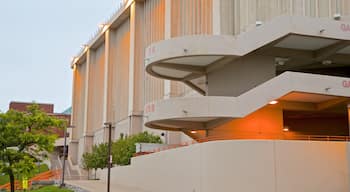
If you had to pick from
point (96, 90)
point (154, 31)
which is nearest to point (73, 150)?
point (96, 90)

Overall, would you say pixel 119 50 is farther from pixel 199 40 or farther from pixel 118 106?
pixel 199 40

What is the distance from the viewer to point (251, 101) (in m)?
27.3

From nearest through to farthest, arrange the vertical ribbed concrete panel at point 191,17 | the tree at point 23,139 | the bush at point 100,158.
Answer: the tree at point 23,139 → the vertical ribbed concrete panel at point 191,17 → the bush at point 100,158

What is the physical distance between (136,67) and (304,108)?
32.1 metres

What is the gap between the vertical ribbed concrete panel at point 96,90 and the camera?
76.6 meters

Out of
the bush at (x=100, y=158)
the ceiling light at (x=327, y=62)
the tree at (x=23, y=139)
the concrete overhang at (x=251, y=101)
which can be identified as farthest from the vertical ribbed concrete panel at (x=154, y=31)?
the ceiling light at (x=327, y=62)

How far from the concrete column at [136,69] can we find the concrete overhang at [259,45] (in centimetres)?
2499

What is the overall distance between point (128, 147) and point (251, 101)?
22673mm

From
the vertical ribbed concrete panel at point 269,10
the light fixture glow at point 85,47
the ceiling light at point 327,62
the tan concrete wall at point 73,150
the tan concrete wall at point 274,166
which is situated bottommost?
the tan concrete wall at point 274,166

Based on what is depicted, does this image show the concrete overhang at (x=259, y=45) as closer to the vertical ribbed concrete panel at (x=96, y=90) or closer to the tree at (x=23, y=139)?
the tree at (x=23, y=139)

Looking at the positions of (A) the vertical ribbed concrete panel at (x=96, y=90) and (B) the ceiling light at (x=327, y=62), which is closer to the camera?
(B) the ceiling light at (x=327, y=62)

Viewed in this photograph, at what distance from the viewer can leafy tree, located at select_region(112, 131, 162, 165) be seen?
47.3 meters

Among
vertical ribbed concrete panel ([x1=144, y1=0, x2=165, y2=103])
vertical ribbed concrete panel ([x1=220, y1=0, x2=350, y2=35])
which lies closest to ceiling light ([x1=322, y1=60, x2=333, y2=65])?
vertical ribbed concrete panel ([x1=220, y1=0, x2=350, y2=35])

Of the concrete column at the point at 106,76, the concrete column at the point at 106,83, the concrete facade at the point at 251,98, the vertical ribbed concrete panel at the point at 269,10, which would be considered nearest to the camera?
the concrete facade at the point at 251,98
